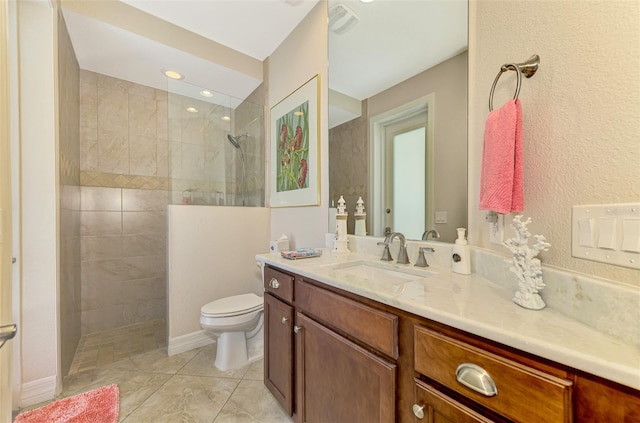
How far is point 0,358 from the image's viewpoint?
68 cm

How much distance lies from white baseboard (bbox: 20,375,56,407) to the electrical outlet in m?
2.66

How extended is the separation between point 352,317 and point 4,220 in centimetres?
115

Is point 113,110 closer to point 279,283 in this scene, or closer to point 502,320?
point 279,283

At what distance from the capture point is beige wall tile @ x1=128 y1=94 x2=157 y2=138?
2689 millimetres

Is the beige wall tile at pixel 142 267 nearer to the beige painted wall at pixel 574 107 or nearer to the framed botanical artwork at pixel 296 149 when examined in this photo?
the framed botanical artwork at pixel 296 149

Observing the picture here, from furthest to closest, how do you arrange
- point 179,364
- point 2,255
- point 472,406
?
point 179,364
point 2,255
point 472,406

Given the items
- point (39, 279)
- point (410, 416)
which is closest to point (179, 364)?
point (39, 279)

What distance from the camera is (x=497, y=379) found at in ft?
1.81

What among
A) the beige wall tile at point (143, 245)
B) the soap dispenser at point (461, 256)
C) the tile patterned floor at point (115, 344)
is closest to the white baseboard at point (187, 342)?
the tile patterned floor at point (115, 344)

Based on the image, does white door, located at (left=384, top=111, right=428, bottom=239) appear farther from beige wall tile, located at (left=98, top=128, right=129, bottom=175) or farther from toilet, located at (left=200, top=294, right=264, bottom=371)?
beige wall tile, located at (left=98, top=128, right=129, bottom=175)

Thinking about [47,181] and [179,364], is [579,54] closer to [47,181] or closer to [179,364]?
[47,181]

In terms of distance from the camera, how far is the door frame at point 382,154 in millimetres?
1294

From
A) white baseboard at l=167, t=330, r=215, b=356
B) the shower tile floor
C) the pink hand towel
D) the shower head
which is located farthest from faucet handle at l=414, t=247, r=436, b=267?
the shower head

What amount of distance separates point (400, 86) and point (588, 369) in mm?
1407
